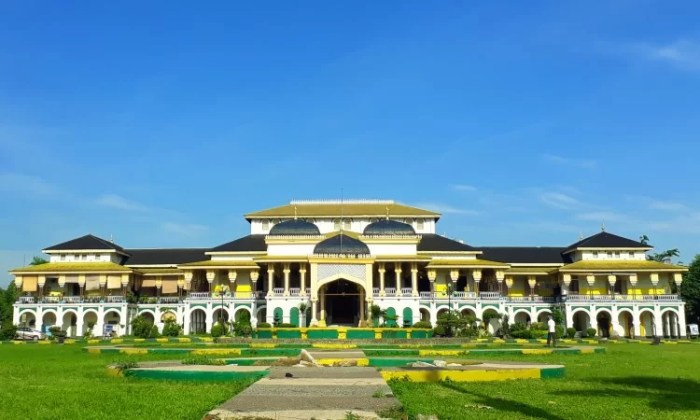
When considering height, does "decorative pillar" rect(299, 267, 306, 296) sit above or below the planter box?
above

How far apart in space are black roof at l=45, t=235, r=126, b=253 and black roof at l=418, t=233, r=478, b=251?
28.6 metres

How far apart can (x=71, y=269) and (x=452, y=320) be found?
3435 centimetres

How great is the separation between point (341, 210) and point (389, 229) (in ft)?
27.9

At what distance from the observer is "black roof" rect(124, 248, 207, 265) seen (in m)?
61.7

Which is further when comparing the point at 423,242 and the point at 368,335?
the point at 423,242

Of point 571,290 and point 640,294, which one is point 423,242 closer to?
point 571,290

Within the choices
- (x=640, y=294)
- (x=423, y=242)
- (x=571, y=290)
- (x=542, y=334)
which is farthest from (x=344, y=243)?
(x=640, y=294)

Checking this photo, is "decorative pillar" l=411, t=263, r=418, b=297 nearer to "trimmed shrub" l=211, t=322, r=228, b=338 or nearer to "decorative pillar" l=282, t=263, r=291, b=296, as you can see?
"decorative pillar" l=282, t=263, r=291, b=296

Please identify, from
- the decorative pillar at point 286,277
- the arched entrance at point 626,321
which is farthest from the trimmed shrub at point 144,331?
the arched entrance at point 626,321

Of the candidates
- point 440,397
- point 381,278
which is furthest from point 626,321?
point 440,397

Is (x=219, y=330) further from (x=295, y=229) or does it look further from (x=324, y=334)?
(x=295, y=229)

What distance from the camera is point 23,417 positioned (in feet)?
31.0

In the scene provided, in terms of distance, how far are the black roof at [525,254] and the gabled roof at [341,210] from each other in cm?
638

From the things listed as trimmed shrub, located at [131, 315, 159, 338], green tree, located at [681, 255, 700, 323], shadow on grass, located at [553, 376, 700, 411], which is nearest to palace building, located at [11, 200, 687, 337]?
green tree, located at [681, 255, 700, 323]
